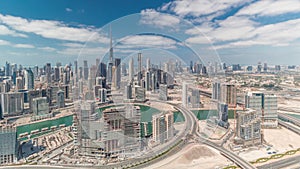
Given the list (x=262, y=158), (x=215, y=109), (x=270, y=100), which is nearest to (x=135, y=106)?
(x=215, y=109)

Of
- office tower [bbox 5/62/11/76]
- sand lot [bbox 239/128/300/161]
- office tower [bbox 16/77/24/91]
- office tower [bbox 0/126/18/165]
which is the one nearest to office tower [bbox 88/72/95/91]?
office tower [bbox 0/126/18/165]

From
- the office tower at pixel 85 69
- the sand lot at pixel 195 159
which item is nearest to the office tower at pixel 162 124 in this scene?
the sand lot at pixel 195 159

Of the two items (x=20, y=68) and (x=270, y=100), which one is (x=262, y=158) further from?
(x=20, y=68)

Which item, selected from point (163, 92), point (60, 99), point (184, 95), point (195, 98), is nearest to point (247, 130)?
point (195, 98)

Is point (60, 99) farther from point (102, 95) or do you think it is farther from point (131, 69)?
point (131, 69)

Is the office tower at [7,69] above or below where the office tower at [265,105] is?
above

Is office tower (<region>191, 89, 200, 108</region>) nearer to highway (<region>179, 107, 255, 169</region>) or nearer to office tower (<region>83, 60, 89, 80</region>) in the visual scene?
highway (<region>179, 107, 255, 169</region>)

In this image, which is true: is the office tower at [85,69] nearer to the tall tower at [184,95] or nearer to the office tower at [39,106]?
the tall tower at [184,95]
